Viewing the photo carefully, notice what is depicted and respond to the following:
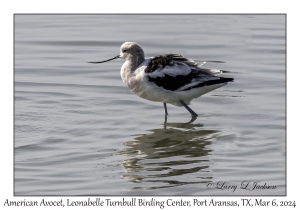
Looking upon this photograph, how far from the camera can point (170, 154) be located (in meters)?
8.40

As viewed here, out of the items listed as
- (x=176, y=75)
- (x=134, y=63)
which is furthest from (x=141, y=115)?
(x=176, y=75)

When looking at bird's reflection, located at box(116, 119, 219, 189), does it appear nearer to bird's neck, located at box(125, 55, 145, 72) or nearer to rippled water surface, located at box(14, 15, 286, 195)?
rippled water surface, located at box(14, 15, 286, 195)

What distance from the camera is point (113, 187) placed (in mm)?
7262

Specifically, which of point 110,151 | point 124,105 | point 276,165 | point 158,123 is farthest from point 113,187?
point 124,105

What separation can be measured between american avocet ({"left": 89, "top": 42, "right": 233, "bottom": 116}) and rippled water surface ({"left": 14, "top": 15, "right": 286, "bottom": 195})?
46cm

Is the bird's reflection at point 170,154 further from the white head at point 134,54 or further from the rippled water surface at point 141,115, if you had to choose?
the white head at point 134,54

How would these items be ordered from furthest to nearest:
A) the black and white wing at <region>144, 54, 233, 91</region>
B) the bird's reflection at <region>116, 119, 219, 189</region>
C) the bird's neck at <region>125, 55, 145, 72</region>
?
the bird's neck at <region>125, 55, 145, 72</region>, the black and white wing at <region>144, 54, 233, 91</region>, the bird's reflection at <region>116, 119, 219, 189</region>

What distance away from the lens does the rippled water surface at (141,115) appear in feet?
24.7

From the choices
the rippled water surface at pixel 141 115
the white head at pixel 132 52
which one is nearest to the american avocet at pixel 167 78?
the white head at pixel 132 52

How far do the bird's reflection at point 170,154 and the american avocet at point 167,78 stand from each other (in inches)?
18.9

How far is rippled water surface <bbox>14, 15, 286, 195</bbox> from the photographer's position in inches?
297

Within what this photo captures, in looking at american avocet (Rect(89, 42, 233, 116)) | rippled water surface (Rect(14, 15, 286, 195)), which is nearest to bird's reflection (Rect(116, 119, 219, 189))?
rippled water surface (Rect(14, 15, 286, 195))

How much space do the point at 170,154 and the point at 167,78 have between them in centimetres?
168

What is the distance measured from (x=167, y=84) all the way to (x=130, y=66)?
69cm
